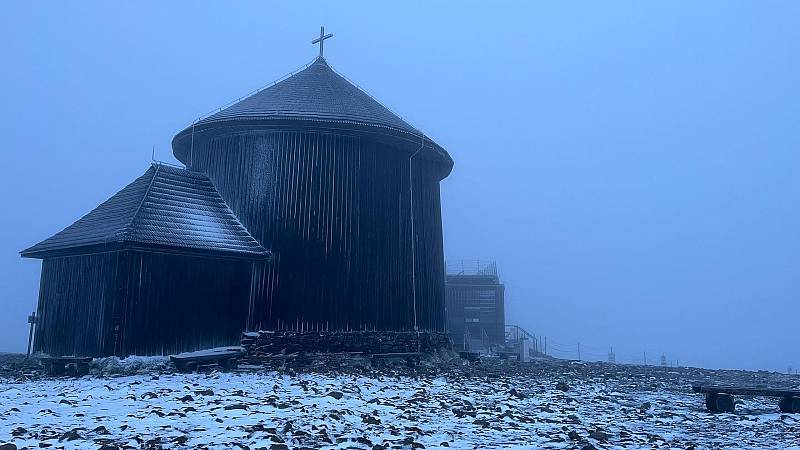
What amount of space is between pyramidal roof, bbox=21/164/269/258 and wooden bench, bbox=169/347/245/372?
115 inches

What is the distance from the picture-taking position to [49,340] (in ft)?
58.7

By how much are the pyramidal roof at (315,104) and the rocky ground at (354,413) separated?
8.42 m

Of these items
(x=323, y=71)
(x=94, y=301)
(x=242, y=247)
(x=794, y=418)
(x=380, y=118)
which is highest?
(x=323, y=71)

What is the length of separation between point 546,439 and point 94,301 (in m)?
13.1

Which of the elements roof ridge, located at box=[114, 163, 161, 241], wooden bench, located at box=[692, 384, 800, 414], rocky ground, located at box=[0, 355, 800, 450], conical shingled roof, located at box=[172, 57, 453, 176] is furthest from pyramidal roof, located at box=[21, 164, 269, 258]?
wooden bench, located at box=[692, 384, 800, 414]

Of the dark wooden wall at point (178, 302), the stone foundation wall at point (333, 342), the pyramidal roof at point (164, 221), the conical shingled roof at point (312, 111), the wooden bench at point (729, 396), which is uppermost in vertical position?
the conical shingled roof at point (312, 111)

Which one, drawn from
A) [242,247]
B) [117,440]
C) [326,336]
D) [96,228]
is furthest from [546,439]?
[96,228]

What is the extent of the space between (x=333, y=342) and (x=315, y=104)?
8119 millimetres

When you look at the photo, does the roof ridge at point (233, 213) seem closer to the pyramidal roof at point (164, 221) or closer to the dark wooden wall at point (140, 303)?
the pyramidal roof at point (164, 221)

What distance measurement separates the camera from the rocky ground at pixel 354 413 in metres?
8.36

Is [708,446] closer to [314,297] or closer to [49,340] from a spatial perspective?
[314,297]

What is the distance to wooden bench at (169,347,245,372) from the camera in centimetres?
1647

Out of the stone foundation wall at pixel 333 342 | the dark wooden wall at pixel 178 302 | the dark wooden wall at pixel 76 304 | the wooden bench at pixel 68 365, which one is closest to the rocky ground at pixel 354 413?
the wooden bench at pixel 68 365

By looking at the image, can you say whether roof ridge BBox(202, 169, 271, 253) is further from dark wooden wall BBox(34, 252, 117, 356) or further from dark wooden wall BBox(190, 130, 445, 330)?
dark wooden wall BBox(34, 252, 117, 356)
